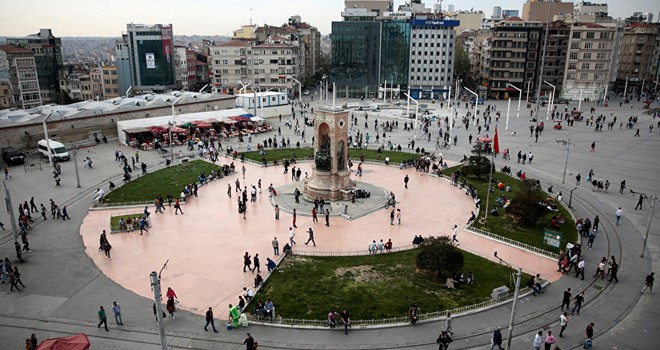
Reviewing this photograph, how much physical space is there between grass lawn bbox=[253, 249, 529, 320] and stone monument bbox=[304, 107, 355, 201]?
924cm

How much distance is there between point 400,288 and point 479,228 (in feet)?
30.2

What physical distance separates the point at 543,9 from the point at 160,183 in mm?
106095

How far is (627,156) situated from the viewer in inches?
1832

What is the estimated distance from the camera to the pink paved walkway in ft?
71.3

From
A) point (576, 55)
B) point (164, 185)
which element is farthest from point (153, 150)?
point (576, 55)

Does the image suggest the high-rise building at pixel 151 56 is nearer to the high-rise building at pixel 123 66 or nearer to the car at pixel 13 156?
the high-rise building at pixel 123 66

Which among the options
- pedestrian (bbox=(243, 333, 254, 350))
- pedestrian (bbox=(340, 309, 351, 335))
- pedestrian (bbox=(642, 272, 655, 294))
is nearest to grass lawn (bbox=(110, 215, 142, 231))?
pedestrian (bbox=(243, 333, 254, 350))

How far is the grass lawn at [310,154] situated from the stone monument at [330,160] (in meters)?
Result: 11.4

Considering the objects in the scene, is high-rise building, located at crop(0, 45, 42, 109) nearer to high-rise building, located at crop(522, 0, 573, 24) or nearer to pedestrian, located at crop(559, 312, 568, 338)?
pedestrian, located at crop(559, 312, 568, 338)

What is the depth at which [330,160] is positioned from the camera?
107ft

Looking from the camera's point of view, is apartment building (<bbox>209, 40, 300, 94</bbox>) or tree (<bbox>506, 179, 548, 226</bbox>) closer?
tree (<bbox>506, 179, 548, 226</bbox>)

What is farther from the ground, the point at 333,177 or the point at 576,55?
the point at 576,55

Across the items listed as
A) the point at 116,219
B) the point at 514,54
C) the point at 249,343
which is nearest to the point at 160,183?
the point at 116,219

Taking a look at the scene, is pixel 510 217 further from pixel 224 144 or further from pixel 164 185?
pixel 224 144
